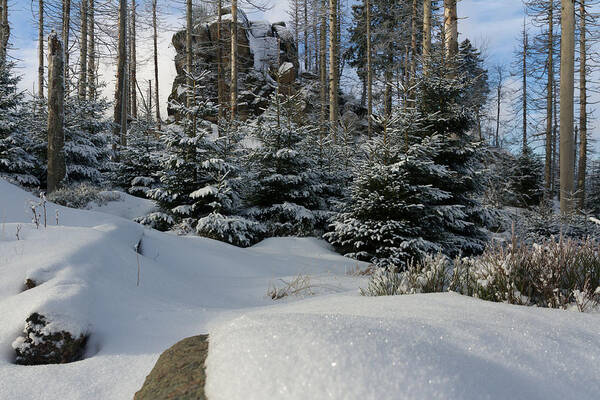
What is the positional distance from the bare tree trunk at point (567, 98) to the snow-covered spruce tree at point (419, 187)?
19.3 ft

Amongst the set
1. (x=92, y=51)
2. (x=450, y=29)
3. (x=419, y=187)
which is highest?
(x=92, y=51)

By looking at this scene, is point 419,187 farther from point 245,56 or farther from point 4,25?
point 4,25

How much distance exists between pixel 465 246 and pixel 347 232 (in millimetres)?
2710

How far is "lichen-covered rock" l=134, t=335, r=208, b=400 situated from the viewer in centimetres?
122

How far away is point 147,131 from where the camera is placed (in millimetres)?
14141

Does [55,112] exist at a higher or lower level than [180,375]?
higher

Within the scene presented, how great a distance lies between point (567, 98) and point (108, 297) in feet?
46.2

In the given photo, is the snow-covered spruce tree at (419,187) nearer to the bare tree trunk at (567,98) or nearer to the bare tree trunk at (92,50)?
the bare tree trunk at (567,98)

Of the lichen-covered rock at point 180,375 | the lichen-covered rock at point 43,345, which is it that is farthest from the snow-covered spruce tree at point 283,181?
the lichen-covered rock at point 180,375

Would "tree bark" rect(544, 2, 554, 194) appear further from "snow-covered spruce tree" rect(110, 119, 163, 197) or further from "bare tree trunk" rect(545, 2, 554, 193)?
"snow-covered spruce tree" rect(110, 119, 163, 197)

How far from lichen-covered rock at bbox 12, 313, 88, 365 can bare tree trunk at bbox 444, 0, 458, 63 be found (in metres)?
8.94

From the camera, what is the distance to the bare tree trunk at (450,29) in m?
8.25

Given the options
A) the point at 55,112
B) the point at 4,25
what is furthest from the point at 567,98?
the point at 4,25

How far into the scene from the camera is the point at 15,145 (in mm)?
10227
